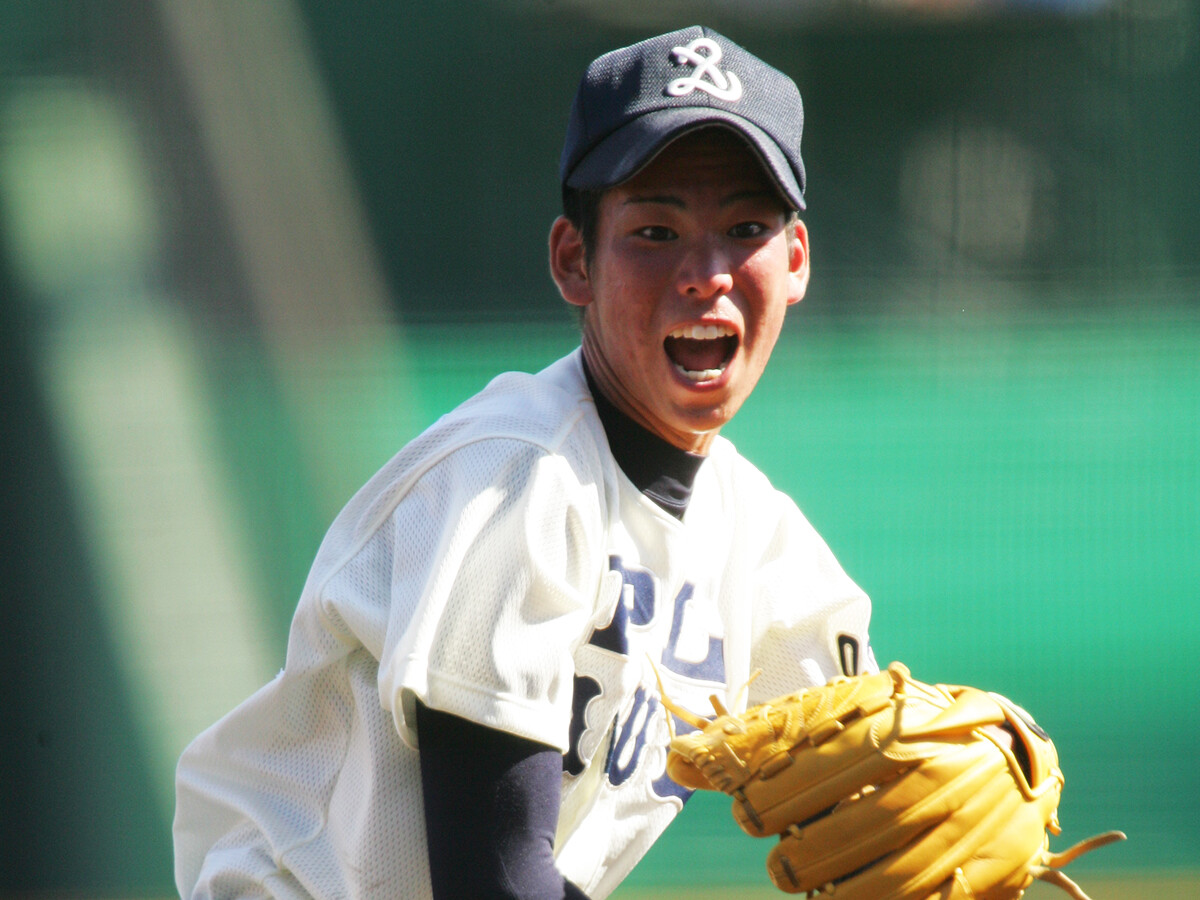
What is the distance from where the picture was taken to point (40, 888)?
7.72 ft

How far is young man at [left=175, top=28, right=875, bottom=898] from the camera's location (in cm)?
100

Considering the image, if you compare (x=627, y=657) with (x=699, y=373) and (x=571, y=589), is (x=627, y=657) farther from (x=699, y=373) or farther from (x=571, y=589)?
(x=699, y=373)

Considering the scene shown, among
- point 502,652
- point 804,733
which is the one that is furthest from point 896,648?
point 502,652

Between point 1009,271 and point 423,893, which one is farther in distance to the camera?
point 1009,271

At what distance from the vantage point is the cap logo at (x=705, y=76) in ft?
3.94

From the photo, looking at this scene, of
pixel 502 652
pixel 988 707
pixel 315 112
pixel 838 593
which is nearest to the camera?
pixel 502 652

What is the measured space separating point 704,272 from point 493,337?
1.21 metres

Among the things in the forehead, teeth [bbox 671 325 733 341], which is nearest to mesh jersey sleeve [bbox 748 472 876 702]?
teeth [bbox 671 325 733 341]

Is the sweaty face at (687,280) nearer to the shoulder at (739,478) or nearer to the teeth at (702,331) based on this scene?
the teeth at (702,331)

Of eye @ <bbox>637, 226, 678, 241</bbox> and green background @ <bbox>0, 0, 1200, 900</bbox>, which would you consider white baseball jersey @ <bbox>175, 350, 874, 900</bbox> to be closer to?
eye @ <bbox>637, 226, 678, 241</bbox>

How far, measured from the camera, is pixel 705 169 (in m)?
1.19

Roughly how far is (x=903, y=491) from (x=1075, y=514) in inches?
12.4

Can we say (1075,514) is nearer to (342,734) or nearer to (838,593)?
(838,593)

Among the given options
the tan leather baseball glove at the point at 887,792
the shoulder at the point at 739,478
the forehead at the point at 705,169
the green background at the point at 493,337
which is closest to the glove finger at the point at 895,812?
the tan leather baseball glove at the point at 887,792
